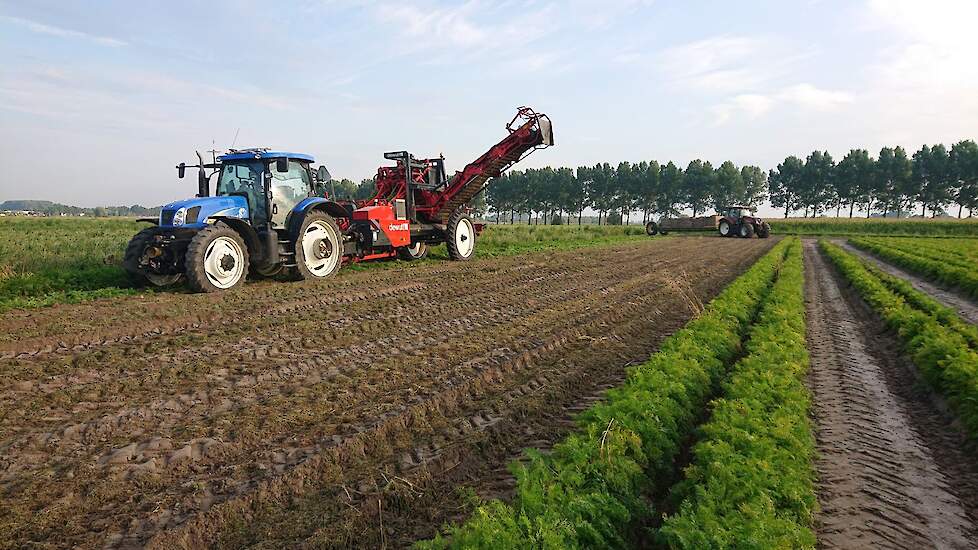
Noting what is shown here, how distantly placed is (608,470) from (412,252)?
1392 cm

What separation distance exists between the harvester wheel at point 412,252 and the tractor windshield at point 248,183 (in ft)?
18.8

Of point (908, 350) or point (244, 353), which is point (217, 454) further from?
point (908, 350)

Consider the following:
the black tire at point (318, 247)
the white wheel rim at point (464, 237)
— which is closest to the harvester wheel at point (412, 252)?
the white wheel rim at point (464, 237)

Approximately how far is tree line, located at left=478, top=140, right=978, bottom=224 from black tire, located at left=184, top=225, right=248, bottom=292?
60.7m

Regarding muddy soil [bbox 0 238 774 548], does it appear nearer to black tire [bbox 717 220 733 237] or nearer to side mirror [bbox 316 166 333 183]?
side mirror [bbox 316 166 333 183]

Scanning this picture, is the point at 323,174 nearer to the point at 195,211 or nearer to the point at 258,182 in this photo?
the point at 258,182

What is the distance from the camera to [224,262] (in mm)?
10102

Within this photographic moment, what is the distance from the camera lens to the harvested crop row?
310cm

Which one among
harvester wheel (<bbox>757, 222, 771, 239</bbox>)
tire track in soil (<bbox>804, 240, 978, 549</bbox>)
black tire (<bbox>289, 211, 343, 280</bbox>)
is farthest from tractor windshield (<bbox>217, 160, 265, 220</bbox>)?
harvester wheel (<bbox>757, 222, 771, 239</bbox>)

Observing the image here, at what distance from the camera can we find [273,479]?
139 inches

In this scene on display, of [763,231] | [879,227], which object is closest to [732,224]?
[763,231]

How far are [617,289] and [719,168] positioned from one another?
7759cm

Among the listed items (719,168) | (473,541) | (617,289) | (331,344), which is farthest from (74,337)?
(719,168)

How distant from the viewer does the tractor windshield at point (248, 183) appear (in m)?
11.2
